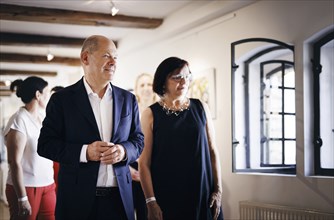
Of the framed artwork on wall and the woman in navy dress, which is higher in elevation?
Answer: the framed artwork on wall

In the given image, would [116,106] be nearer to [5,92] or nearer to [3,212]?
[3,212]

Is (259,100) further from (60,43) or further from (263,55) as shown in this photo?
(60,43)

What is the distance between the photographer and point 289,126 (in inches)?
191

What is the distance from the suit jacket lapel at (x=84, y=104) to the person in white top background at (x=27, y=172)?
1257 mm

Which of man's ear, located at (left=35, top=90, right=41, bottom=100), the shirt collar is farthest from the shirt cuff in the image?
man's ear, located at (left=35, top=90, right=41, bottom=100)

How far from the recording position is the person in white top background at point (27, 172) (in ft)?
10.6

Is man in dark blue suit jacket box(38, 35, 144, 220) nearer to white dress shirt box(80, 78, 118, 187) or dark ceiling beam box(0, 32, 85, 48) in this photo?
white dress shirt box(80, 78, 118, 187)

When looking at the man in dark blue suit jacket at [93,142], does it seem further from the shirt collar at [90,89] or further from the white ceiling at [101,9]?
the white ceiling at [101,9]

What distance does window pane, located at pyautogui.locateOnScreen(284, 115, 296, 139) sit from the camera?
4.78m

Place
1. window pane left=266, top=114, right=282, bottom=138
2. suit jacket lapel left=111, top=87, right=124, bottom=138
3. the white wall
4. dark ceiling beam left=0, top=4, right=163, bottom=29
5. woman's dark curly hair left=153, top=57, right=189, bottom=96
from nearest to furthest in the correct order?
suit jacket lapel left=111, top=87, right=124, bottom=138, woman's dark curly hair left=153, top=57, right=189, bottom=96, the white wall, window pane left=266, top=114, right=282, bottom=138, dark ceiling beam left=0, top=4, right=163, bottom=29

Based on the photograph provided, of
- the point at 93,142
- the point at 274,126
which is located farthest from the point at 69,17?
the point at 93,142

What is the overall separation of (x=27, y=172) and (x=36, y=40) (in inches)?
186

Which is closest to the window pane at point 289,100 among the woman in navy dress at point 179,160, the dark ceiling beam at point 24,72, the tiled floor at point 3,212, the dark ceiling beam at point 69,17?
the woman in navy dress at point 179,160

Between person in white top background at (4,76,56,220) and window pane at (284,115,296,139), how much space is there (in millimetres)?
2465
